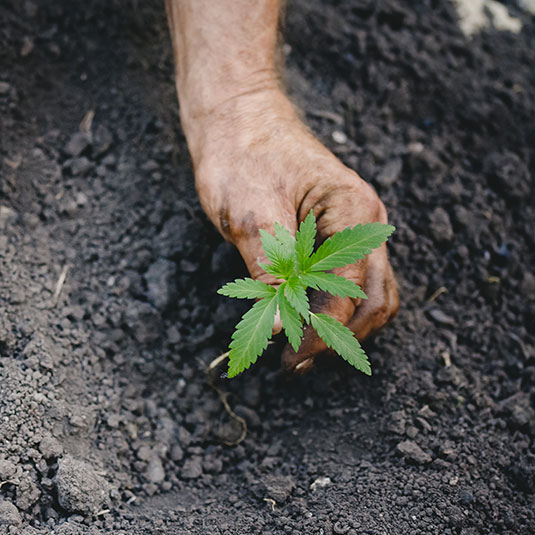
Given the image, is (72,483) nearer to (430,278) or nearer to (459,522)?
(459,522)

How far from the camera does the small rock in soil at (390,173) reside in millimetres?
3266

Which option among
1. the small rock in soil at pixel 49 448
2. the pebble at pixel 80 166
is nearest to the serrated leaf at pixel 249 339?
the small rock in soil at pixel 49 448

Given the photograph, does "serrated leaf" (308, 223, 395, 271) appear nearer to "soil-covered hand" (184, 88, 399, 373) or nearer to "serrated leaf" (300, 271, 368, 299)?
"serrated leaf" (300, 271, 368, 299)

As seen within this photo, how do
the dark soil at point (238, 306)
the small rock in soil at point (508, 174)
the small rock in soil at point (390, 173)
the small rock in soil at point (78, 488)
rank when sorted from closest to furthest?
the small rock in soil at point (78, 488), the dark soil at point (238, 306), the small rock in soil at point (390, 173), the small rock in soil at point (508, 174)

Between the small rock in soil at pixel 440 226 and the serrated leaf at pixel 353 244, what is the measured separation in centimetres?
114

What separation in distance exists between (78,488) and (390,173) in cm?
213

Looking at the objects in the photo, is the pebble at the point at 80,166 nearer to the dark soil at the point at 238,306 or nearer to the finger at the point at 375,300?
the dark soil at the point at 238,306

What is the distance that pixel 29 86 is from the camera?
328cm

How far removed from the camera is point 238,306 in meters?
2.83

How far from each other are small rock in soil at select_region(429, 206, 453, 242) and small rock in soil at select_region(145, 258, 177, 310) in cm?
131

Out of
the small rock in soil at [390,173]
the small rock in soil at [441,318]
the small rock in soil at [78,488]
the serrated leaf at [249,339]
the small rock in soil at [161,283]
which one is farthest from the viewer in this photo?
the small rock in soil at [390,173]

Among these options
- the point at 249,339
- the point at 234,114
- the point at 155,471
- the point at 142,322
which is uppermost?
the point at 234,114

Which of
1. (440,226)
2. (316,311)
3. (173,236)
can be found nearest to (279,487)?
(316,311)

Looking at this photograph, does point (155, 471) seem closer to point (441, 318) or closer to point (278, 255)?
point (278, 255)
